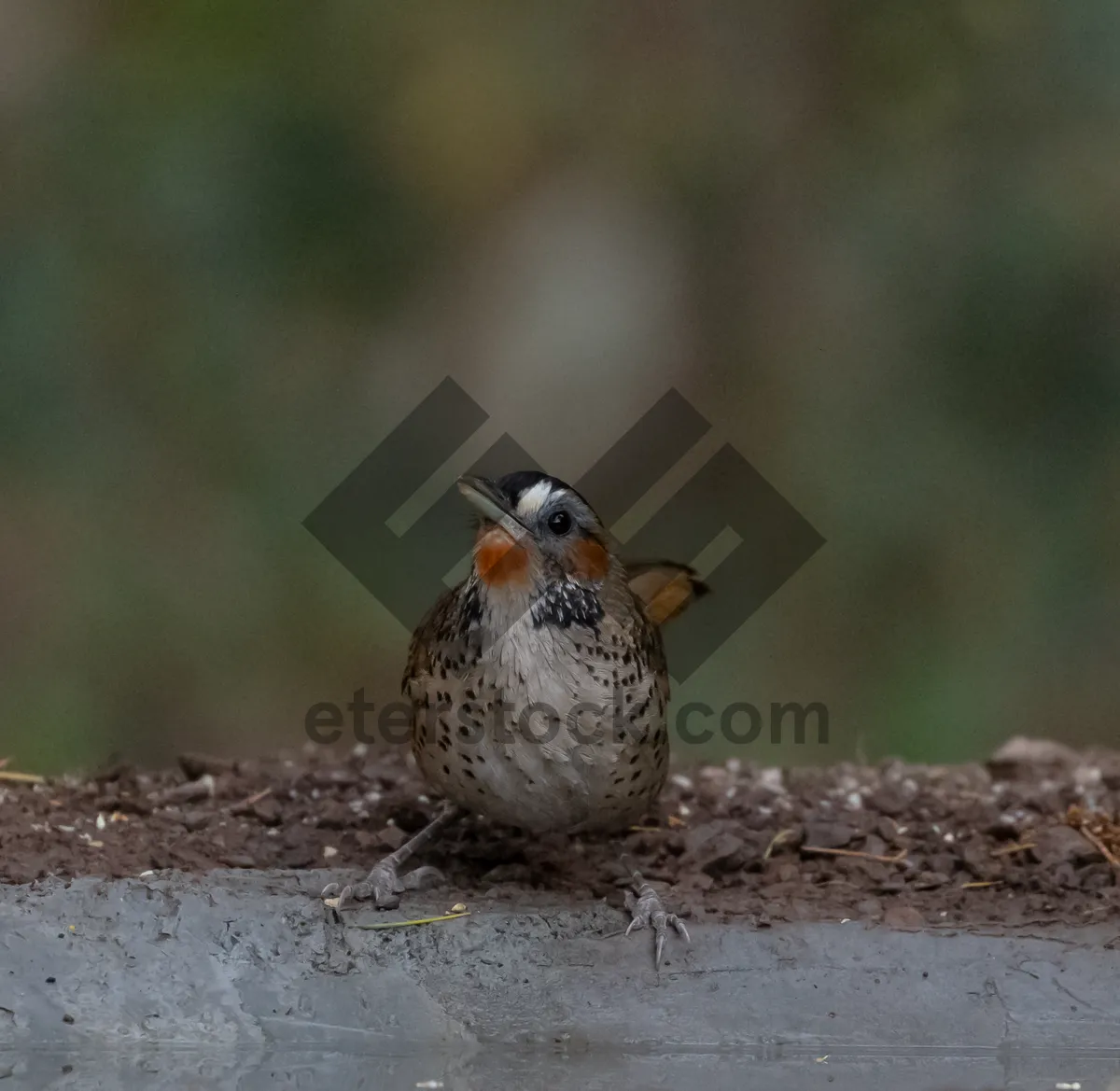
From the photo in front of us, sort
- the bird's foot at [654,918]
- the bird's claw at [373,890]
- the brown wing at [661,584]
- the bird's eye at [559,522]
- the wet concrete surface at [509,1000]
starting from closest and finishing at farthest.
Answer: the wet concrete surface at [509,1000], the bird's foot at [654,918], the bird's claw at [373,890], the bird's eye at [559,522], the brown wing at [661,584]

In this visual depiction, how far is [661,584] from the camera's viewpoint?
4.79 m

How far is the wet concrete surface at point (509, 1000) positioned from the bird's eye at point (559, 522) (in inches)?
40.2

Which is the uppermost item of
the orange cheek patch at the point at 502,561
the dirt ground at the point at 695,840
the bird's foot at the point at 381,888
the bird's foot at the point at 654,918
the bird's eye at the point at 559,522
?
the bird's eye at the point at 559,522

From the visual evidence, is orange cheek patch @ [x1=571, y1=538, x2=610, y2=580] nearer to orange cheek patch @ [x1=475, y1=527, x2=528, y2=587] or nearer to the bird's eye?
the bird's eye

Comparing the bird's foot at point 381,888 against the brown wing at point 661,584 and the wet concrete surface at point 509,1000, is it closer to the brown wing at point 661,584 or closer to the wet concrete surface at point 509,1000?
the wet concrete surface at point 509,1000

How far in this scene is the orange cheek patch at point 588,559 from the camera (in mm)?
3900

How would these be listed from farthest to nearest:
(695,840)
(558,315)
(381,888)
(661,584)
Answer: (558,315)
(661,584)
(695,840)
(381,888)

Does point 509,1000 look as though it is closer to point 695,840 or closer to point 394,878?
point 394,878

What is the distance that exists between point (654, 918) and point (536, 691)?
25.7 inches

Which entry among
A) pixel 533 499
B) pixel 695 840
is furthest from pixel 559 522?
pixel 695 840

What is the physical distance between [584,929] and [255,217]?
339 centimetres

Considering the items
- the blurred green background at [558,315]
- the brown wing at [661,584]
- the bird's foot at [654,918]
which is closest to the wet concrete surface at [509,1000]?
the bird's foot at [654,918]

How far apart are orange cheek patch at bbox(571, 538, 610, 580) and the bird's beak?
0.17 meters

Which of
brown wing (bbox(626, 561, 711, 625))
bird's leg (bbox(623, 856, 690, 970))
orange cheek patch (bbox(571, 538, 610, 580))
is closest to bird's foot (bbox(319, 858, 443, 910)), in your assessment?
bird's leg (bbox(623, 856, 690, 970))
